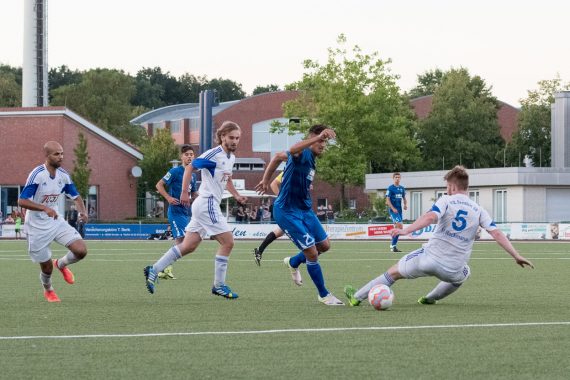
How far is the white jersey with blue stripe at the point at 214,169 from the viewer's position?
42.6 ft

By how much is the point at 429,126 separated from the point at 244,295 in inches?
3075

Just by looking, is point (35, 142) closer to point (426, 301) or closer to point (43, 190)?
point (43, 190)

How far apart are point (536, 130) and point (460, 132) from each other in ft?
20.2

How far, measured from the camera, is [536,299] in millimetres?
13023

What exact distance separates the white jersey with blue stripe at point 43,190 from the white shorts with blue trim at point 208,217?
1.50 meters

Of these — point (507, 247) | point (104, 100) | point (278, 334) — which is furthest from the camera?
point (104, 100)

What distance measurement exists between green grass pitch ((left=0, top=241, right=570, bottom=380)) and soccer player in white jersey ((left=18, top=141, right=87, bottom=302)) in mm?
537

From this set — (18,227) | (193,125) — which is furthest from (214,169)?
(193,125)

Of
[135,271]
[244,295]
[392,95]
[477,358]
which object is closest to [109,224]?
[392,95]

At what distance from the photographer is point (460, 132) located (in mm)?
90438

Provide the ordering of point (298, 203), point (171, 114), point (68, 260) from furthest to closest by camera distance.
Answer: point (171, 114) → point (68, 260) → point (298, 203)

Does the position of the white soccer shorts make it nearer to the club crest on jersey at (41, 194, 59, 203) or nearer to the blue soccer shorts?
the club crest on jersey at (41, 194, 59, 203)

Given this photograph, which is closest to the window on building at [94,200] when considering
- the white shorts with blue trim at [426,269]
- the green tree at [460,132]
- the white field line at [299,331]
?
the green tree at [460,132]

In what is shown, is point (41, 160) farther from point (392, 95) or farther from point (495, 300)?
point (495, 300)
